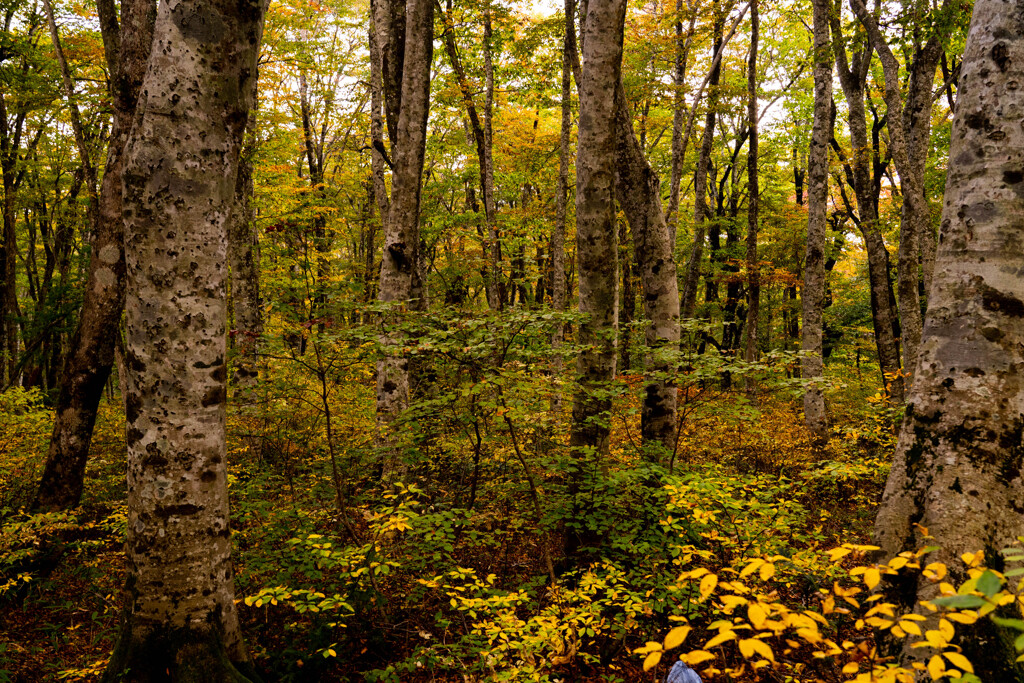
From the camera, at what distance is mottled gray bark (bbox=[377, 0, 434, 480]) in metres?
7.17

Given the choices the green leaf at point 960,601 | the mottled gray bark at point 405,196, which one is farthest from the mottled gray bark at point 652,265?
the green leaf at point 960,601

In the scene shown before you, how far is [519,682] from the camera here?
11.2 ft

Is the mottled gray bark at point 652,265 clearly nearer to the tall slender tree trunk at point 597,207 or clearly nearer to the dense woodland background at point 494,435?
the dense woodland background at point 494,435

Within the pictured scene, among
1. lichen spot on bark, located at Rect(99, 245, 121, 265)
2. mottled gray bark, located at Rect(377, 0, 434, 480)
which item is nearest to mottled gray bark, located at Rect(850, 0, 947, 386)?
mottled gray bark, located at Rect(377, 0, 434, 480)

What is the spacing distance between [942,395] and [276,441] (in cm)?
835

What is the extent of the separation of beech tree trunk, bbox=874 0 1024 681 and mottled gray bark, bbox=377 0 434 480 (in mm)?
5765

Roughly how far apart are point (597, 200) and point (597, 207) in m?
0.07

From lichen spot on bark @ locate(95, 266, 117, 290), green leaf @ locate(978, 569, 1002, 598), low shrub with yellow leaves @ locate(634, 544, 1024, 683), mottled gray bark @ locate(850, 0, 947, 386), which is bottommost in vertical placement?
low shrub with yellow leaves @ locate(634, 544, 1024, 683)

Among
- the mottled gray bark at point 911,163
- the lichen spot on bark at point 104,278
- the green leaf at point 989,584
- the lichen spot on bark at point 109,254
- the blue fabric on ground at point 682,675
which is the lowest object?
the blue fabric on ground at point 682,675

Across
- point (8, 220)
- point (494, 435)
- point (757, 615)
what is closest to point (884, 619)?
point (757, 615)

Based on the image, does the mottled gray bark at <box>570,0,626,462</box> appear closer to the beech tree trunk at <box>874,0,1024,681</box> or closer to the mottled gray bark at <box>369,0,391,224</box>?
the beech tree trunk at <box>874,0,1024,681</box>

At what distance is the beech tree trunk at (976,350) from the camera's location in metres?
2.57

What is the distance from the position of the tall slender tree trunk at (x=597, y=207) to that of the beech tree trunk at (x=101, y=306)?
14.5 feet

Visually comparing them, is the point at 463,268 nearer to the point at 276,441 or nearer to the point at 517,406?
the point at 276,441
